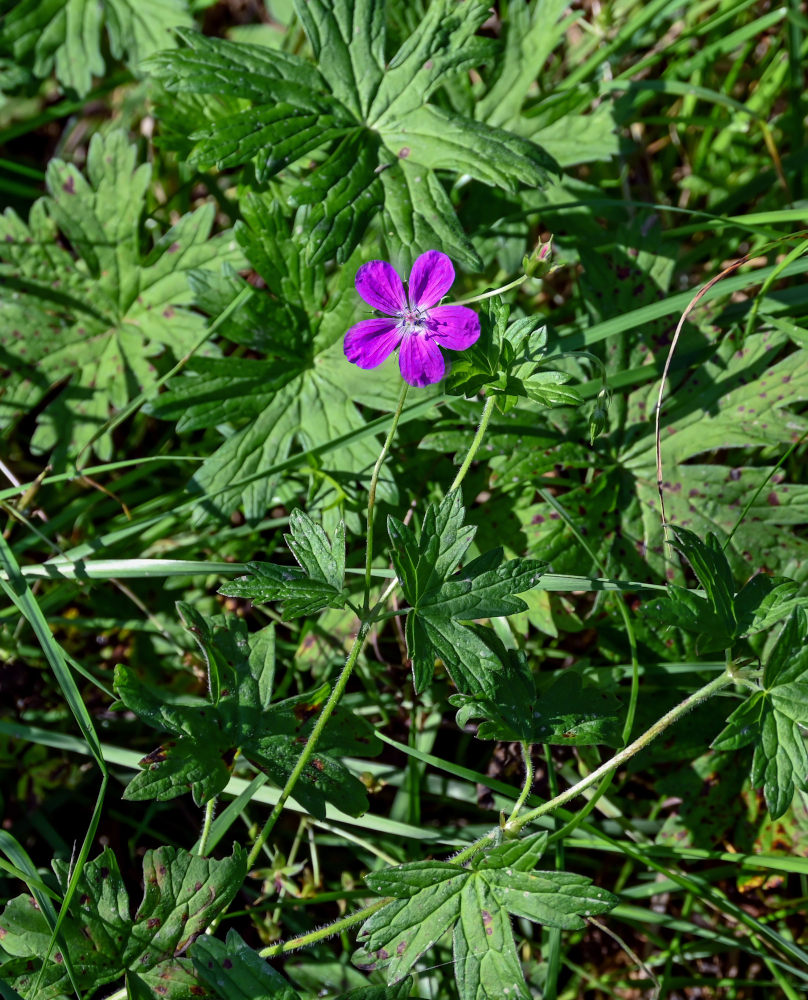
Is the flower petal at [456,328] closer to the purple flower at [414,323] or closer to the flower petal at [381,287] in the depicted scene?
the purple flower at [414,323]

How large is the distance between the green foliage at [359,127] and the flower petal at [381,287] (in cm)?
46

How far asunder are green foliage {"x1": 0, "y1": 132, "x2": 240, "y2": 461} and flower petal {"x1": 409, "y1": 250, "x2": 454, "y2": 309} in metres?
1.10

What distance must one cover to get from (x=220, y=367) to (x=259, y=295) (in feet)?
0.81

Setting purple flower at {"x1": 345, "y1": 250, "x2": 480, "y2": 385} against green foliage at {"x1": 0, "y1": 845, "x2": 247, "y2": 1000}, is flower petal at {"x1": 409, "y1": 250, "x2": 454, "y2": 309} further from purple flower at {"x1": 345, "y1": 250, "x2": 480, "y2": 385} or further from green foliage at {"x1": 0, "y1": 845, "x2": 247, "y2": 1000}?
green foliage at {"x1": 0, "y1": 845, "x2": 247, "y2": 1000}

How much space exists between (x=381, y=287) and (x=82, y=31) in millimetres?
2130

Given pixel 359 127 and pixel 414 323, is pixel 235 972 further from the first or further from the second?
pixel 359 127

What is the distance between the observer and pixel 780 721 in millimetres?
1945

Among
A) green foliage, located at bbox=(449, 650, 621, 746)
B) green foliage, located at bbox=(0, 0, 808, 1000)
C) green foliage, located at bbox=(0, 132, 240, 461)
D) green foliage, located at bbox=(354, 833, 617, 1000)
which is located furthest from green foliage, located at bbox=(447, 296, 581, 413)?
green foliage, located at bbox=(0, 132, 240, 461)

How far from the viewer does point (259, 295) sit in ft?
8.32

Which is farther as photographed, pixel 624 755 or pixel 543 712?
pixel 543 712

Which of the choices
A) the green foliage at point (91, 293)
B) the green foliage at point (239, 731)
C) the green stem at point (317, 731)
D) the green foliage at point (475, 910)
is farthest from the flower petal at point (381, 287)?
the green foliage at point (475, 910)

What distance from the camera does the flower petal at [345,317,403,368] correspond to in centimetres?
191

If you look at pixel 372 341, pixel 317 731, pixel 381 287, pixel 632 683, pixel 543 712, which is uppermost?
pixel 381 287

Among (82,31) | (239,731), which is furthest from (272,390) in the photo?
(82,31)
